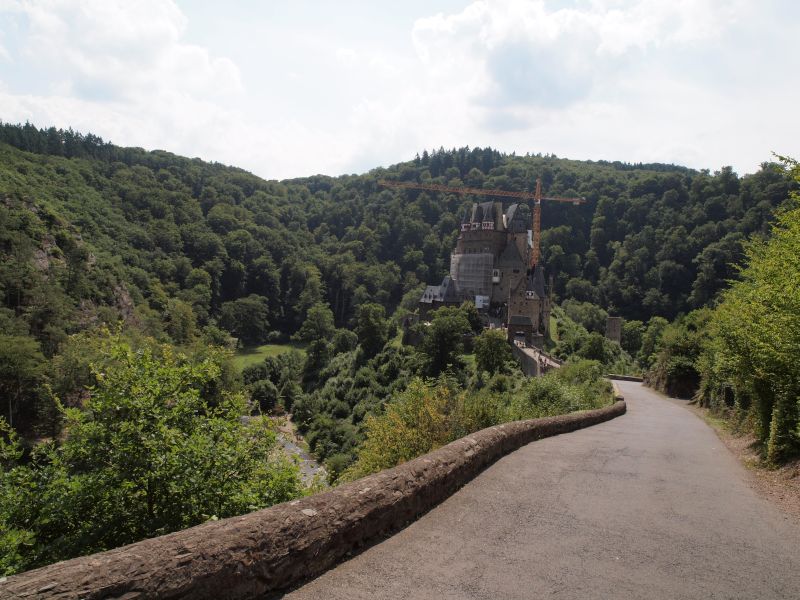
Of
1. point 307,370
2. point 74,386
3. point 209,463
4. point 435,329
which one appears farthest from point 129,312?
point 209,463

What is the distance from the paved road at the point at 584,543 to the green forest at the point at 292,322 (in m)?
2.16

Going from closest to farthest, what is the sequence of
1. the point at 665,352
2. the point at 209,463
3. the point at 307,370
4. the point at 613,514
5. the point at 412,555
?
the point at 412,555, the point at 209,463, the point at 613,514, the point at 665,352, the point at 307,370

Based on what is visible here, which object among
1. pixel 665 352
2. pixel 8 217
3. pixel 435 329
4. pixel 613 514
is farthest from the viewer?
pixel 8 217

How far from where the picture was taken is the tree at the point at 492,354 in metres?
54.1

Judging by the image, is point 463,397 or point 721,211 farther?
point 721,211

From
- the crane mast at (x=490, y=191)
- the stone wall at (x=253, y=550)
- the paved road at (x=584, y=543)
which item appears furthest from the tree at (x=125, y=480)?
the crane mast at (x=490, y=191)

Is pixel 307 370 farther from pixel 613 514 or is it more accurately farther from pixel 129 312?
pixel 613 514

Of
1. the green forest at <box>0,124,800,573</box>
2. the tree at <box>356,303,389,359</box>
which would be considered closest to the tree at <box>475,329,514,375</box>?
the green forest at <box>0,124,800,573</box>

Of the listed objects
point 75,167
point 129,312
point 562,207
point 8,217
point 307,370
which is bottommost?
point 307,370

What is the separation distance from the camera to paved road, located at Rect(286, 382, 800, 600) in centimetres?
541

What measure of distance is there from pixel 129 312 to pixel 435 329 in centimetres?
4689

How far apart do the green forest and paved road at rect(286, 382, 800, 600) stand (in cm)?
216

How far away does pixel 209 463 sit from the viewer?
7141 millimetres

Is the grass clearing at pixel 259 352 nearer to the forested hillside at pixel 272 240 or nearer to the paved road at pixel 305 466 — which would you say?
the forested hillside at pixel 272 240
